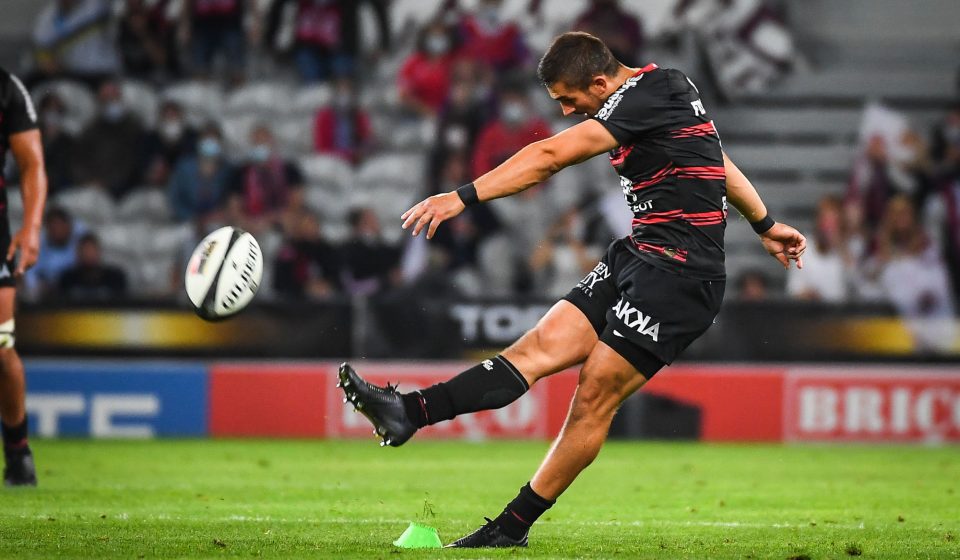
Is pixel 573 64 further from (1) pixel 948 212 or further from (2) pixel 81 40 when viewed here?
(2) pixel 81 40

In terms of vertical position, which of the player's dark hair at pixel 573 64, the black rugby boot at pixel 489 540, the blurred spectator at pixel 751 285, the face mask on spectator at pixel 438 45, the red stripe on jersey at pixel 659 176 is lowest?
the blurred spectator at pixel 751 285

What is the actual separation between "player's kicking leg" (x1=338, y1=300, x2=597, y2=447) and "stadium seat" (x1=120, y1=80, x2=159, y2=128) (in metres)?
11.5

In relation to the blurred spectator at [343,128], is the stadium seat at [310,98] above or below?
above

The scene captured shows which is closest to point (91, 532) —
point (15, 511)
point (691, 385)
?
point (15, 511)

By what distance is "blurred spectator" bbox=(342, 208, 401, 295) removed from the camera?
14414 millimetres

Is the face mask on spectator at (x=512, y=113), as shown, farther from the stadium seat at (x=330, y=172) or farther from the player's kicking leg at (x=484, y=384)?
the player's kicking leg at (x=484, y=384)

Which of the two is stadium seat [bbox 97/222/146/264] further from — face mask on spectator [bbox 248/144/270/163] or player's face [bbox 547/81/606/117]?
player's face [bbox 547/81/606/117]

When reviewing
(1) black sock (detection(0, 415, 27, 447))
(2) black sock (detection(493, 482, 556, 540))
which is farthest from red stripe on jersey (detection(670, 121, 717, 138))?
(1) black sock (detection(0, 415, 27, 447))

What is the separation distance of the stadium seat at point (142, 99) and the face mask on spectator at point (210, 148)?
108cm

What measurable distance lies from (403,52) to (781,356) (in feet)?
21.7

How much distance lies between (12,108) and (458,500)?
3.29 m

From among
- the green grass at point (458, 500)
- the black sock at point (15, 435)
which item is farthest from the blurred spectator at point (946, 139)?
Result: the black sock at point (15, 435)

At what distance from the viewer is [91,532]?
6164 millimetres

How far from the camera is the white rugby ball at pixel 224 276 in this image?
6.60m
